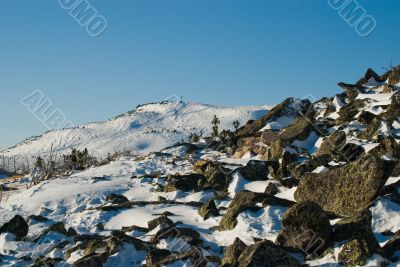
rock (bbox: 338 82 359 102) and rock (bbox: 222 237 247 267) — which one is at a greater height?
rock (bbox: 338 82 359 102)

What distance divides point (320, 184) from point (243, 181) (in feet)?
16.1

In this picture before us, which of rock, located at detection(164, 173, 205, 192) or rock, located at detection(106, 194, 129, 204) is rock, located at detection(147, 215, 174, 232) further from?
rock, located at detection(164, 173, 205, 192)

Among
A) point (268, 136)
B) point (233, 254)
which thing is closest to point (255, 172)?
point (268, 136)

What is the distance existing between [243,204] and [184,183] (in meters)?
6.26

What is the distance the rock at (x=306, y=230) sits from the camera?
986cm

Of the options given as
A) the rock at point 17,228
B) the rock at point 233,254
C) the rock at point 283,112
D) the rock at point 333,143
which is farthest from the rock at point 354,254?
the rock at point 283,112

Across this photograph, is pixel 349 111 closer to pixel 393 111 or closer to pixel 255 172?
pixel 393 111

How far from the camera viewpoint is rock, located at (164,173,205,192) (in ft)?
63.7

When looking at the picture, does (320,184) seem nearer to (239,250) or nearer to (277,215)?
(277,215)

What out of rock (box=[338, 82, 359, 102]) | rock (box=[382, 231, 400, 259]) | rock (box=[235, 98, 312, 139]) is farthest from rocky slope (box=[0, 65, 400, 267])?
rock (box=[235, 98, 312, 139])

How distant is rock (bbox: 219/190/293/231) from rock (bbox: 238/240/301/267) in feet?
12.1

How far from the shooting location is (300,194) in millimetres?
14109

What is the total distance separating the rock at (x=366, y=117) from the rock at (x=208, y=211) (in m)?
10.1

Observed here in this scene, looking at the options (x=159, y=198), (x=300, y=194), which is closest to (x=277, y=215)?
(x=300, y=194)
